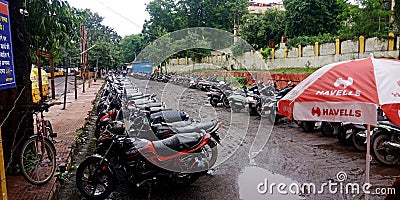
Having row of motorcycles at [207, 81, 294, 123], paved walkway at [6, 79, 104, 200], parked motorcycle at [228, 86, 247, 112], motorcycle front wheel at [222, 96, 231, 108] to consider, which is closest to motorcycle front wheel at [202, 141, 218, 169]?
paved walkway at [6, 79, 104, 200]

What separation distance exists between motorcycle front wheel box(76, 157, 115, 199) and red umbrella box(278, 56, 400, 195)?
247 cm

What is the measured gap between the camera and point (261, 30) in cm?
3023

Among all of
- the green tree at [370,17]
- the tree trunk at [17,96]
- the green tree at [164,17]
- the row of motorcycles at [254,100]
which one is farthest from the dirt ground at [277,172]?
the green tree at [164,17]

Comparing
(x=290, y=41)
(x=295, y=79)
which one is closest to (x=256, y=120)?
(x=295, y=79)

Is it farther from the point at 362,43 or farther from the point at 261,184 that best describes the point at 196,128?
the point at 362,43

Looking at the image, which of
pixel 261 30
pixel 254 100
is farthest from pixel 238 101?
pixel 261 30

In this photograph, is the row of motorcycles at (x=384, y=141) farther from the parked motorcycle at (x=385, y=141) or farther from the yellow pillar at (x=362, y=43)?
the yellow pillar at (x=362, y=43)

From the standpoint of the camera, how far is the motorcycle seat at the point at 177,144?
436 cm

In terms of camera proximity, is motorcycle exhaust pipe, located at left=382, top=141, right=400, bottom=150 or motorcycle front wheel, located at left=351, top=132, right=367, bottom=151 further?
motorcycle front wheel, located at left=351, top=132, right=367, bottom=151

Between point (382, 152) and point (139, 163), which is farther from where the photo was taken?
point (382, 152)

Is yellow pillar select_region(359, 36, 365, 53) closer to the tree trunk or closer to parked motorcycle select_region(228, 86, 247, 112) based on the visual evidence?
parked motorcycle select_region(228, 86, 247, 112)

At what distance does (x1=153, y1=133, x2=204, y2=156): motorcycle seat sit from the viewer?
436 centimetres

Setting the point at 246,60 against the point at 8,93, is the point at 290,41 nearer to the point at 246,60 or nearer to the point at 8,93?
the point at 246,60

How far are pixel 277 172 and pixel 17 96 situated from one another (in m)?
4.12
